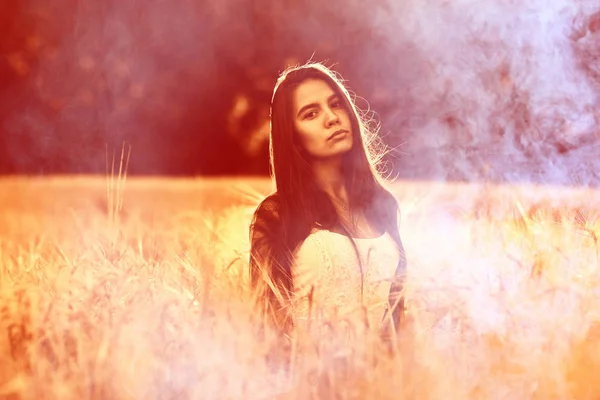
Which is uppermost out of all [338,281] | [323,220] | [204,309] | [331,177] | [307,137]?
[307,137]

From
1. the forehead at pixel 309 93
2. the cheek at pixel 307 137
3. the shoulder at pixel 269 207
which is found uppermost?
the forehead at pixel 309 93

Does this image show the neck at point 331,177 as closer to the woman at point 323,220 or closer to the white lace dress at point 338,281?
the woman at point 323,220

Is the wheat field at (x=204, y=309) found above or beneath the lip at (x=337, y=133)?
beneath

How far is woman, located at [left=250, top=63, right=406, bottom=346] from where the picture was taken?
212cm

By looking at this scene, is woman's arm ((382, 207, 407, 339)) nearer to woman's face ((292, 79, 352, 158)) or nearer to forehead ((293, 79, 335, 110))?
woman's face ((292, 79, 352, 158))

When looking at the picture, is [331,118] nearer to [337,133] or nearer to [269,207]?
[337,133]

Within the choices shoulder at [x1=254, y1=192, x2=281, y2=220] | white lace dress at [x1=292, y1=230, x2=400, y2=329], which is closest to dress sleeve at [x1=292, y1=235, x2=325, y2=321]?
white lace dress at [x1=292, y1=230, x2=400, y2=329]

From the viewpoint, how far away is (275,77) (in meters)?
2.18

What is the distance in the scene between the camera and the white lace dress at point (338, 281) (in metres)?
2.12

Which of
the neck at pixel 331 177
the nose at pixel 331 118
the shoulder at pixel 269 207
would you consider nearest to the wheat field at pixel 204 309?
the shoulder at pixel 269 207

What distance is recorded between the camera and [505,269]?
231 centimetres

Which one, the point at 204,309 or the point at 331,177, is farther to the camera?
the point at 331,177

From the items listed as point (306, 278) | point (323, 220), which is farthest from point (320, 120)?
point (306, 278)

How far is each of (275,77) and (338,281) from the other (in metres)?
0.70
